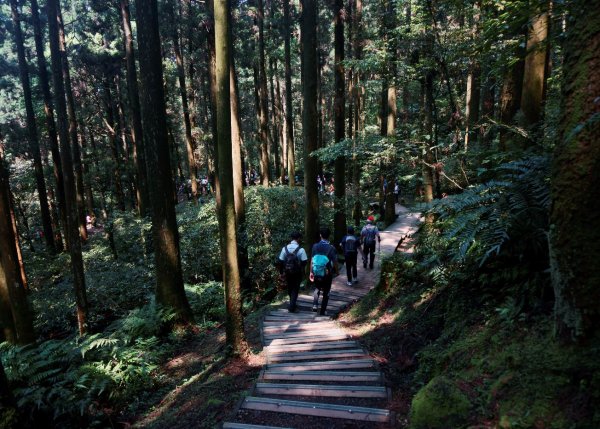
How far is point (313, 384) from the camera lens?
5.21 metres

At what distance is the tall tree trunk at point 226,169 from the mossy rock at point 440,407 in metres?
3.62

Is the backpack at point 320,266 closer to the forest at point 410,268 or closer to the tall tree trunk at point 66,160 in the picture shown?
the forest at point 410,268

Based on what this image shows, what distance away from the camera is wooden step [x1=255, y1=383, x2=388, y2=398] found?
4695mm

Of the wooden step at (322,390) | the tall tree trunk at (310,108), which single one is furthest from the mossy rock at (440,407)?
the tall tree trunk at (310,108)

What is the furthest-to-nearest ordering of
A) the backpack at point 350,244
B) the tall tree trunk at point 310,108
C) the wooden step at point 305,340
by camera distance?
1. the backpack at point 350,244
2. the tall tree trunk at point 310,108
3. the wooden step at point 305,340

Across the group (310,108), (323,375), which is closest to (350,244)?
(310,108)

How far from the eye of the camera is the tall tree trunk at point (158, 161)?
342 inches

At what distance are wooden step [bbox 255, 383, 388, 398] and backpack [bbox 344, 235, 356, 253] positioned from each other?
18.7ft

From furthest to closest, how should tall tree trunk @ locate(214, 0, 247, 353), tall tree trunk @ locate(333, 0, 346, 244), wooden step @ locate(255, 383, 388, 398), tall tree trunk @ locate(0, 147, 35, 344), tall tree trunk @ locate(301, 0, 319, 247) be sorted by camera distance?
tall tree trunk @ locate(333, 0, 346, 244) < tall tree trunk @ locate(301, 0, 319, 247) < tall tree trunk @ locate(0, 147, 35, 344) < tall tree trunk @ locate(214, 0, 247, 353) < wooden step @ locate(255, 383, 388, 398)

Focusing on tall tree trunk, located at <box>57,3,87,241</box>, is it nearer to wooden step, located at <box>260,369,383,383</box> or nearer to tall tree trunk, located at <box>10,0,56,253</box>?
tall tree trunk, located at <box>10,0,56,253</box>

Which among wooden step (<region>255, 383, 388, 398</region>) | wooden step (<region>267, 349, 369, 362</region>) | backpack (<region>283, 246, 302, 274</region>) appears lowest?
wooden step (<region>267, 349, 369, 362</region>)

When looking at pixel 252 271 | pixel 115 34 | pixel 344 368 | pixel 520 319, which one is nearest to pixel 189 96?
pixel 115 34

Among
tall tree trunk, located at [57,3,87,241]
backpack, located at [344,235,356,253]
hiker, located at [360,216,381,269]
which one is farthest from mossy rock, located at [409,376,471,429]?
tall tree trunk, located at [57,3,87,241]

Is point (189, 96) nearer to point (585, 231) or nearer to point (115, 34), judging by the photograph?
point (115, 34)
